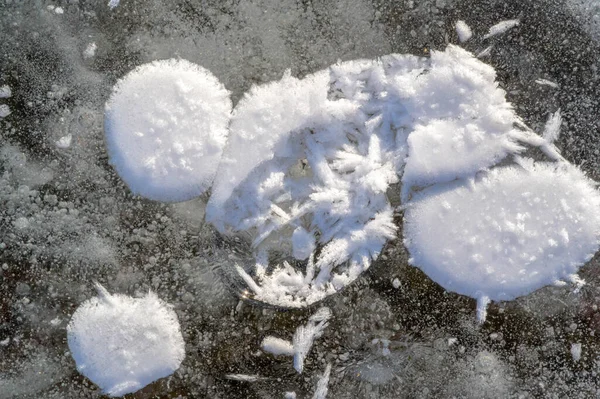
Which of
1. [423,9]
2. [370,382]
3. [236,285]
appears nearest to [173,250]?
[236,285]

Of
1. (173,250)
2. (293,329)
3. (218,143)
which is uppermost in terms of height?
(218,143)

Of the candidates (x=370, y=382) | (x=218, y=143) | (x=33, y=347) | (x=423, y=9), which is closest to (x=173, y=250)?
(x=218, y=143)

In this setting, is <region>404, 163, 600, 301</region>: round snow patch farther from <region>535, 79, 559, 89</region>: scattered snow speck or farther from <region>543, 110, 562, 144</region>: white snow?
<region>535, 79, 559, 89</region>: scattered snow speck

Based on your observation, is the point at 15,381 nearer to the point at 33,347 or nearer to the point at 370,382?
the point at 33,347

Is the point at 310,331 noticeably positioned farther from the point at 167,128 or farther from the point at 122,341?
the point at 167,128

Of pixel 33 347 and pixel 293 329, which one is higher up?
pixel 293 329
